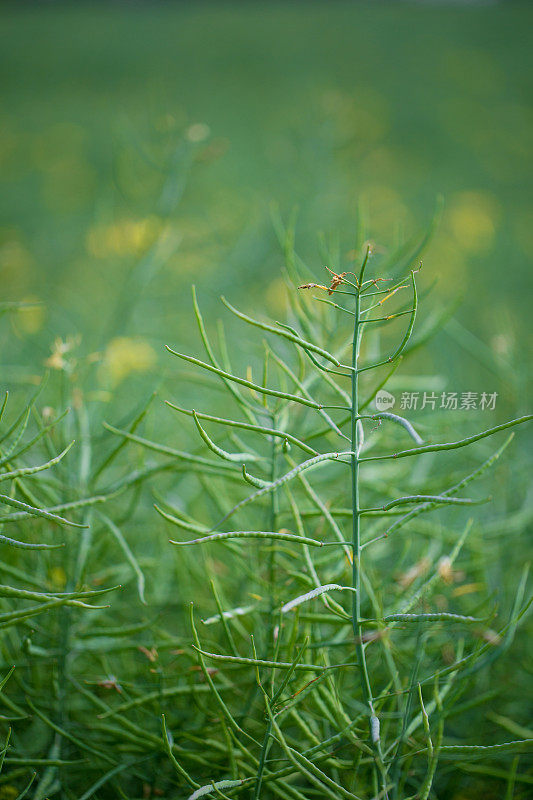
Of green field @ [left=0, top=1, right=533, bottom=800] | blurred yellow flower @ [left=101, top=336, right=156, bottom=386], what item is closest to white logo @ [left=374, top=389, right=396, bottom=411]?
green field @ [left=0, top=1, right=533, bottom=800]

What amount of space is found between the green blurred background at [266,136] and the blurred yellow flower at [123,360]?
0.74 feet

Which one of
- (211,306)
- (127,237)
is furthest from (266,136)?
(127,237)

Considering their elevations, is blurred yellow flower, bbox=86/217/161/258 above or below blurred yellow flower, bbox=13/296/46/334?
above

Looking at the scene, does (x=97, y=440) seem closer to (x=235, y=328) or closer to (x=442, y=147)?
(x=235, y=328)

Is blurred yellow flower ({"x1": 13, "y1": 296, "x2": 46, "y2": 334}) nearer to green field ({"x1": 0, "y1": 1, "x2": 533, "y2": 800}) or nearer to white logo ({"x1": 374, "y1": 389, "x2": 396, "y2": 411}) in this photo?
green field ({"x1": 0, "y1": 1, "x2": 533, "y2": 800})

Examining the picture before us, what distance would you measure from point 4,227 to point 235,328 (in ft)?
2.39

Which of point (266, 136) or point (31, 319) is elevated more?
point (266, 136)

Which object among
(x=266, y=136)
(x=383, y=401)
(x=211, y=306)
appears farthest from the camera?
(x=266, y=136)

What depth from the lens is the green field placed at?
360 mm

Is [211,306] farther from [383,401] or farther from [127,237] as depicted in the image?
[383,401]

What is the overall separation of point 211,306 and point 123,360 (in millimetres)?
663

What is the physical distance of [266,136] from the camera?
1.71 meters

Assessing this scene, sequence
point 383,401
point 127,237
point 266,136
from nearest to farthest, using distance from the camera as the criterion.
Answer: point 383,401, point 127,237, point 266,136

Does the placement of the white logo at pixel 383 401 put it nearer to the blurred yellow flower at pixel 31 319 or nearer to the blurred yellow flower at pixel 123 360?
the blurred yellow flower at pixel 123 360
